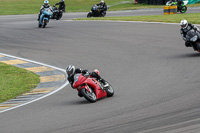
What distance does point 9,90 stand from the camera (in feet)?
40.0

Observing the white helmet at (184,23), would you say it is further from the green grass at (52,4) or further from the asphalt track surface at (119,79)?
the green grass at (52,4)

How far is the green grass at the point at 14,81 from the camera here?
11.8m

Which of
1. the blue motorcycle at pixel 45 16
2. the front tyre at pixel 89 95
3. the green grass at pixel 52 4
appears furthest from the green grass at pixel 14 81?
the green grass at pixel 52 4

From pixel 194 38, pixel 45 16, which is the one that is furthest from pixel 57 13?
pixel 194 38

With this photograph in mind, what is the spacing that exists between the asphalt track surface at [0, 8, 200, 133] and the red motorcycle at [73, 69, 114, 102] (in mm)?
189

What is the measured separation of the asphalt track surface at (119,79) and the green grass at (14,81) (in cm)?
125

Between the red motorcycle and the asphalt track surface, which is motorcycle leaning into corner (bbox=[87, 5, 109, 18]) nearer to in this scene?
the asphalt track surface

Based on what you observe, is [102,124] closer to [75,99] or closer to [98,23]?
[75,99]

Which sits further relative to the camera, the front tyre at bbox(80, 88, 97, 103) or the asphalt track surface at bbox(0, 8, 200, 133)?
the front tyre at bbox(80, 88, 97, 103)

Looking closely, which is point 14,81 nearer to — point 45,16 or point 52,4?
point 45,16

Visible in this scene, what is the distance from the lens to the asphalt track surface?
24.1ft

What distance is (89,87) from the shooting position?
9719mm

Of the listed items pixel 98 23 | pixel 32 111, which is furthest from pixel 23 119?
pixel 98 23

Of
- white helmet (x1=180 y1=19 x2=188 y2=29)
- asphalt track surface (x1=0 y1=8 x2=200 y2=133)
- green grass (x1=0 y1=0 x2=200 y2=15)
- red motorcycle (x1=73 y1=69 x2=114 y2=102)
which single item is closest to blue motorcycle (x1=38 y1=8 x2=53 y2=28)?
asphalt track surface (x1=0 y1=8 x2=200 y2=133)
